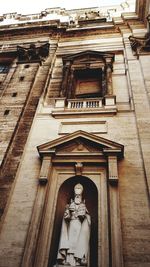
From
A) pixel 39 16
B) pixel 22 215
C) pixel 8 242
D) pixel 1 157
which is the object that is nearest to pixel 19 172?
pixel 1 157

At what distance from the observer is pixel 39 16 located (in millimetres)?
19125

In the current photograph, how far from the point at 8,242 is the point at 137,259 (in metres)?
3.00

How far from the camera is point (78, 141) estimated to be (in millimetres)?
8102

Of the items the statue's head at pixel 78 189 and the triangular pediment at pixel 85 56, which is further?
the triangular pediment at pixel 85 56

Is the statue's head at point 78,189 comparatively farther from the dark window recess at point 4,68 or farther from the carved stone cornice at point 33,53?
the dark window recess at point 4,68

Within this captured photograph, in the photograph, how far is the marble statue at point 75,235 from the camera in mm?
5500

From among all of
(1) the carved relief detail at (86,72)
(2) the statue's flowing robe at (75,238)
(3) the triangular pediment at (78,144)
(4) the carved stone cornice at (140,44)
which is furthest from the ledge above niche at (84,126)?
(4) the carved stone cornice at (140,44)

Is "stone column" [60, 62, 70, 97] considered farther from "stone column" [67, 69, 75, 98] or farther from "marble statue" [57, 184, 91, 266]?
"marble statue" [57, 184, 91, 266]

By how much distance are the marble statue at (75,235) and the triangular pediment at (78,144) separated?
1.55 m

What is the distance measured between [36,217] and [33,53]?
9.46 metres

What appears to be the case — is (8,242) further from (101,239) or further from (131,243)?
(131,243)

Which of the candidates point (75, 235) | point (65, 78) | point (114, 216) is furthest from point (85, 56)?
point (75, 235)

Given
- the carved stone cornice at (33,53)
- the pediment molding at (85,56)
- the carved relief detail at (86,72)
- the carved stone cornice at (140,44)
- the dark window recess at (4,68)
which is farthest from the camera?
the dark window recess at (4,68)

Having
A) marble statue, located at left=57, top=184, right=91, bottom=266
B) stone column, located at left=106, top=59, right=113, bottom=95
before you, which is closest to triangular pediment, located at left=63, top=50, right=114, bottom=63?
stone column, located at left=106, top=59, right=113, bottom=95
